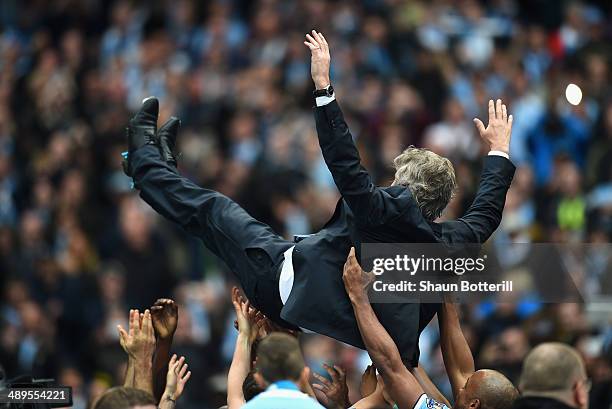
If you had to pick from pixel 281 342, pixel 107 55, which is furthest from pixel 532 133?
pixel 281 342

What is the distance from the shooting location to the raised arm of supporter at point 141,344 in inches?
274

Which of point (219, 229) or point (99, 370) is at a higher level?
point (219, 229)

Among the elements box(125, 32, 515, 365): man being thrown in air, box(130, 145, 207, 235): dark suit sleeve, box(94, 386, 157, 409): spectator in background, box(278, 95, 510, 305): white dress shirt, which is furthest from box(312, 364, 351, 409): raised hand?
box(94, 386, 157, 409): spectator in background

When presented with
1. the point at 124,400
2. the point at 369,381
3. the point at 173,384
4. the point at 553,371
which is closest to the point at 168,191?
the point at 173,384

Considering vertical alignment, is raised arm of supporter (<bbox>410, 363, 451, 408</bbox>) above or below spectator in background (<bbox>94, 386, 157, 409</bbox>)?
below

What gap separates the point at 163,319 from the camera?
7207 millimetres

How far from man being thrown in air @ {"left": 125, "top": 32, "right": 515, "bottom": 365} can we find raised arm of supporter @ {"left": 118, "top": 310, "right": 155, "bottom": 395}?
0.60m

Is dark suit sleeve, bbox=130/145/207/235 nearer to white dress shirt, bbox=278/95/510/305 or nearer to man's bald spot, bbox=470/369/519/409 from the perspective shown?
white dress shirt, bbox=278/95/510/305

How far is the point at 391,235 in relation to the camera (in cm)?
682

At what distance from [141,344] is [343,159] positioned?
54.1 inches

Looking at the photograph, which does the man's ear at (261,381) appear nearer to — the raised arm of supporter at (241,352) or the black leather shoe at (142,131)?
the raised arm of supporter at (241,352)

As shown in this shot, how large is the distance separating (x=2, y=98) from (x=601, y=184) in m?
6.92

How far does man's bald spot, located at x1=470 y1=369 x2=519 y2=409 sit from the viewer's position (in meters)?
Result: 6.46

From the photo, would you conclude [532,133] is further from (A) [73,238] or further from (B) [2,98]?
(B) [2,98]
